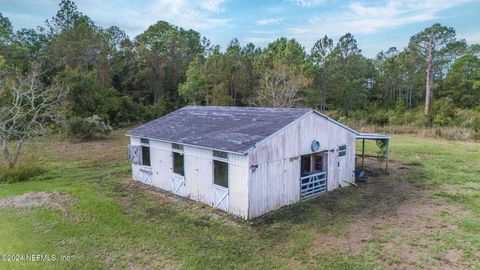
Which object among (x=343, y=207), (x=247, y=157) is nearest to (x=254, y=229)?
(x=247, y=157)

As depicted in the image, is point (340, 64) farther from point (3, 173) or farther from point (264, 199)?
point (3, 173)

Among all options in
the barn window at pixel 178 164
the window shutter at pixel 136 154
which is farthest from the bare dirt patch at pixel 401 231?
the window shutter at pixel 136 154

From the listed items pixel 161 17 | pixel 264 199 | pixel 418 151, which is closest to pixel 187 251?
pixel 264 199

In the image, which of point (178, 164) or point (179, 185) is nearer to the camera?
point (179, 185)

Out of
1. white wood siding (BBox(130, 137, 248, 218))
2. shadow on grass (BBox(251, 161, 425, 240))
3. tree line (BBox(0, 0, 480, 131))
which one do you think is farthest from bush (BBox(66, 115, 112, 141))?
shadow on grass (BBox(251, 161, 425, 240))

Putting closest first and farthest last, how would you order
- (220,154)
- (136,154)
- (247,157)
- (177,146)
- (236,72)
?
(247,157) < (220,154) < (177,146) < (136,154) < (236,72)

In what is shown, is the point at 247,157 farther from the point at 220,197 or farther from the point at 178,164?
the point at 178,164
